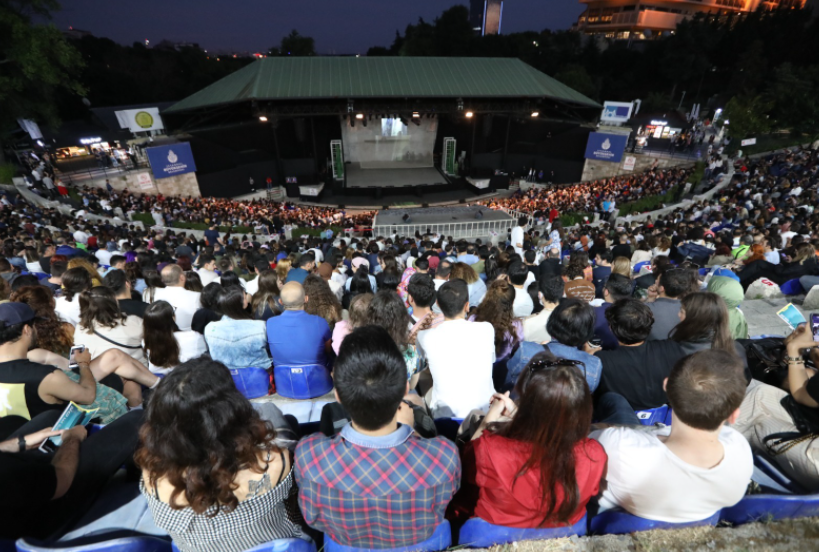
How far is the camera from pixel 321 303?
149 inches

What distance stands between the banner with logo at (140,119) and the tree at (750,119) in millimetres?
30795

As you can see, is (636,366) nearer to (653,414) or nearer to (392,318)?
(653,414)

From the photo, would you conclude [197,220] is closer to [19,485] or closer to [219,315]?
[219,315]

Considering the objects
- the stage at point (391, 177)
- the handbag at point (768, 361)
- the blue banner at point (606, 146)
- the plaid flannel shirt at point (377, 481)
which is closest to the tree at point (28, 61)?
the stage at point (391, 177)

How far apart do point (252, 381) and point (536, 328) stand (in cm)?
246

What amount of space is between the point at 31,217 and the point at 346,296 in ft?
42.0

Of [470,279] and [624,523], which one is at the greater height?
[624,523]

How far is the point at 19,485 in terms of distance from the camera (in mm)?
1631

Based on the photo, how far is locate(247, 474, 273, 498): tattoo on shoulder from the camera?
158 cm

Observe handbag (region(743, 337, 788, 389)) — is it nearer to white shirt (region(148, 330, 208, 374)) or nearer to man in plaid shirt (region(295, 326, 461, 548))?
man in plaid shirt (region(295, 326, 461, 548))

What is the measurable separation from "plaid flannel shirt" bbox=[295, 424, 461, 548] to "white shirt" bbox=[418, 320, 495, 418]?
37.2 inches

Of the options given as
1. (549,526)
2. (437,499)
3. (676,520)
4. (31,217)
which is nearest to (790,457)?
(676,520)

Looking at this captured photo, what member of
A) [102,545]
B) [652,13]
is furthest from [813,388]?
[652,13]

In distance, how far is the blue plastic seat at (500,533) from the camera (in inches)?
64.2
